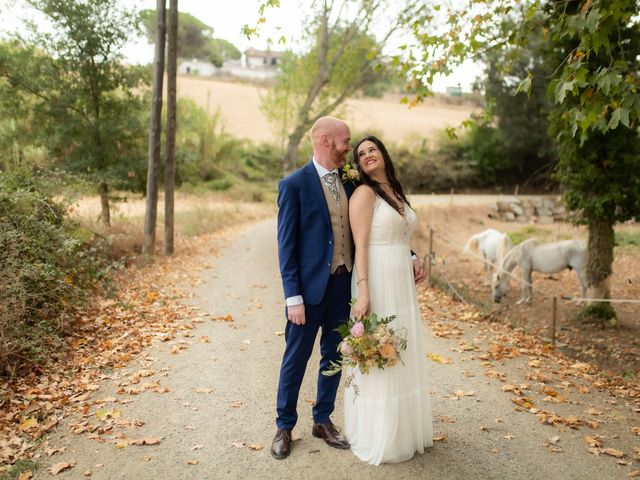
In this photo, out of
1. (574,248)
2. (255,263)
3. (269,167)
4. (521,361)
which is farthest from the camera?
(269,167)

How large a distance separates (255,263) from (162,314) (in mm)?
4460

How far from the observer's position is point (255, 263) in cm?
1162

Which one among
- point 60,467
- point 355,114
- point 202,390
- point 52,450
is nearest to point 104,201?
point 202,390

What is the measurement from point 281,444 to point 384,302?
1.29 metres

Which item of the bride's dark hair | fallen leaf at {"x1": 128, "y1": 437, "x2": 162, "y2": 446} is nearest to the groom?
the bride's dark hair

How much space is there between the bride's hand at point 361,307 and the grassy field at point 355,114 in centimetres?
3018

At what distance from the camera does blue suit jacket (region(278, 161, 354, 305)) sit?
351cm

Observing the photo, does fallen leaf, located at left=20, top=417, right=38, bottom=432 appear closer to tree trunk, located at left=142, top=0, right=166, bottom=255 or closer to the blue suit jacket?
the blue suit jacket

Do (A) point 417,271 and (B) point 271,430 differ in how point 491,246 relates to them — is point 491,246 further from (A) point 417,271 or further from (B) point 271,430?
(B) point 271,430

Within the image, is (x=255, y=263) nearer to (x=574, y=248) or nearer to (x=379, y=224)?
(x=574, y=248)

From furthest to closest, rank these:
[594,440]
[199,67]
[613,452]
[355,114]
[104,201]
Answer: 1. [199,67]
2. [355,114]
3. [104,201]
4. [594,440]
5. [613,452]

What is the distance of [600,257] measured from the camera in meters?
8.73

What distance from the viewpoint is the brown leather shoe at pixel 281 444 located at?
3.70 meters

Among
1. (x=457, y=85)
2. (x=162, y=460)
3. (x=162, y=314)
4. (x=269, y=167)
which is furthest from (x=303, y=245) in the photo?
(x=269, y=167)
